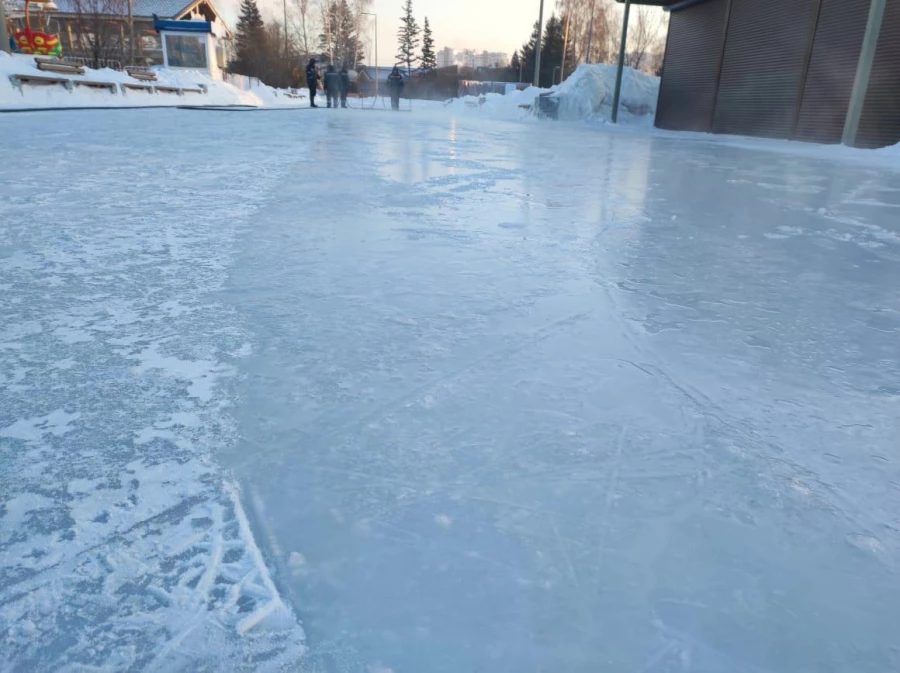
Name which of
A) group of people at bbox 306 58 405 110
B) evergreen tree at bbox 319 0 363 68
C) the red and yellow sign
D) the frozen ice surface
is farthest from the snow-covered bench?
evergreen tree at bbox 319 0 363 68

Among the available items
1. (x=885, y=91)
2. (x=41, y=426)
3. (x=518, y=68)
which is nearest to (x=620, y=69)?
(x=885, y=91)

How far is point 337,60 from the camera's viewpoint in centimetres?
5147

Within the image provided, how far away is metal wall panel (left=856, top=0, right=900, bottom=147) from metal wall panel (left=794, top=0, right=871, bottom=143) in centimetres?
49

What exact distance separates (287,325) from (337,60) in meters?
55.7

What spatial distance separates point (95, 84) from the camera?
15.3 metres

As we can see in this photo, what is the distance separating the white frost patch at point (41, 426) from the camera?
133cm

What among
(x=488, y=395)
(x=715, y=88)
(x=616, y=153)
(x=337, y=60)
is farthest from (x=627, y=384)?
(x=337, y=60)

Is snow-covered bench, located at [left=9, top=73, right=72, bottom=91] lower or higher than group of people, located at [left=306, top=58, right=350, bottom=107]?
lower

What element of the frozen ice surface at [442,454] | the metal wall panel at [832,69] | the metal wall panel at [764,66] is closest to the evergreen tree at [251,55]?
the metal wall panel at [764,66]

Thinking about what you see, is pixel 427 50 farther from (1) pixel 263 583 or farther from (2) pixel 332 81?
(1) pixel 263 583

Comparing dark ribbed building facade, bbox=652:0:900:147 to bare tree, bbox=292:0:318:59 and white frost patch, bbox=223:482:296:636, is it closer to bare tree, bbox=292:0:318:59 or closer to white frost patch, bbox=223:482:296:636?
white frost patch, bbox=223:482:296:636

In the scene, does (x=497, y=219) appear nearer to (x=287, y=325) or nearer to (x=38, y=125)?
(x=287, y=325)

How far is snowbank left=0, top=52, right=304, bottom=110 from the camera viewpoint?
1224cm

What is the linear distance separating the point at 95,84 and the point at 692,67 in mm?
15940
